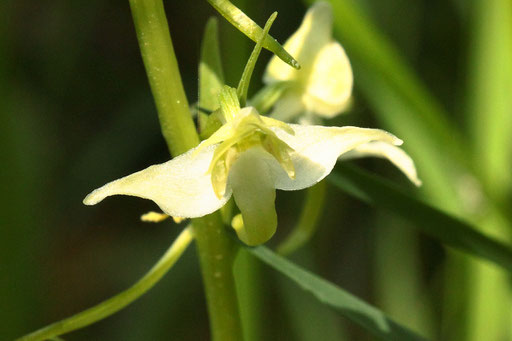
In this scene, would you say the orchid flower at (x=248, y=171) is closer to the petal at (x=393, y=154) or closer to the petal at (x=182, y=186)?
the petal at (x=182, y=186)

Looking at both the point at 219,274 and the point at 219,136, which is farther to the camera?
the point at 219,274

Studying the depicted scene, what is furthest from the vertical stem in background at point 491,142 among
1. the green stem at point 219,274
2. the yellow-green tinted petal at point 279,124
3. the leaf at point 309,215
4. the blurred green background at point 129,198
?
the yellow-green tinted petal at point 279,124

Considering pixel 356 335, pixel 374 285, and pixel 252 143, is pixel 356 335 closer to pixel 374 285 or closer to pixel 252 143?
pixel 374 285

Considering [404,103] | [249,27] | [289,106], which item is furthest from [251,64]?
[404,103]

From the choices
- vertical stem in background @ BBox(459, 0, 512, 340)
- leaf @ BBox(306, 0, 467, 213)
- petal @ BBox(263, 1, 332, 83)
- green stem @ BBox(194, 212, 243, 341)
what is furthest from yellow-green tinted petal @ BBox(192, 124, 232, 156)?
vertical stem in background @ BBox(459, 0, 512, 340)

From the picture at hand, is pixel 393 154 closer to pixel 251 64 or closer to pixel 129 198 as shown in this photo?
pixel 251 64

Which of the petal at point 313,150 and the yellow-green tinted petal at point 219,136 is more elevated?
the yellow-green tinted petal at point 219,136

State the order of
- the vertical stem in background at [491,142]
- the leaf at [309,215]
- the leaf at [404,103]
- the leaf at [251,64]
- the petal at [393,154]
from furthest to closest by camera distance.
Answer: the vertical stem in background at [491,142] < the leaf at [404,103] < the leaf at [309,215] < the petal at [393,154] < the leaf at [251,64]
